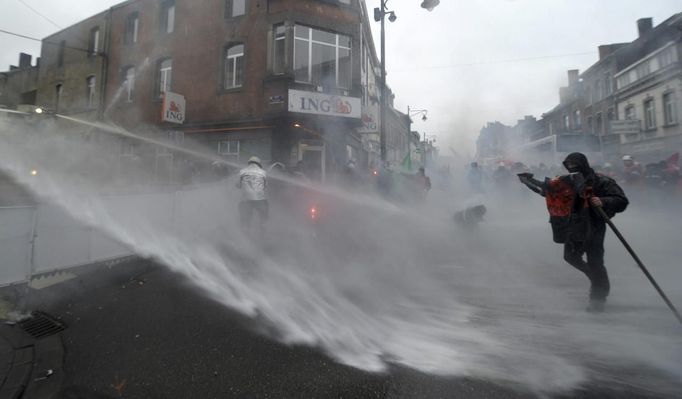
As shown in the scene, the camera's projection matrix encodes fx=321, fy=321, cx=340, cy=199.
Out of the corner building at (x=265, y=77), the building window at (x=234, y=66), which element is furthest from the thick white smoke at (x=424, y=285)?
the building window at (x=234, y=66)

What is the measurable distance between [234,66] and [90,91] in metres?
10.7

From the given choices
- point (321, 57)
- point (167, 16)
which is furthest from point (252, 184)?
point (167, 16)

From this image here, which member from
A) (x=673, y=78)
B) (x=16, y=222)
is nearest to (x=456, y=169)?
(x=673, y=78)

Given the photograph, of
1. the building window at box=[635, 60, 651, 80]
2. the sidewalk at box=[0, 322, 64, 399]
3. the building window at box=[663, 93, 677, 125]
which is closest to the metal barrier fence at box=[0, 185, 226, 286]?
the sidewalk at box=[0, 322, 64, 399]

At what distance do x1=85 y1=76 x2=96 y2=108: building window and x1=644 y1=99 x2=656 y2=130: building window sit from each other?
27806mm

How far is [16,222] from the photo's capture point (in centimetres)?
349

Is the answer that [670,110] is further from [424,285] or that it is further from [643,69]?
[424,285]

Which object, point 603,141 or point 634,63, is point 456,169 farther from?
point 634,63

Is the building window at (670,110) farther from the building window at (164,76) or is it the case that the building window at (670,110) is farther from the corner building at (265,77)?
the building window at (164,76)

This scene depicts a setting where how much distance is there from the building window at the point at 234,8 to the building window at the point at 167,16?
3.75 metres

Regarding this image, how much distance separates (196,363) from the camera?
229 cm

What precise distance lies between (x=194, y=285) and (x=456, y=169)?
23295 millimetres

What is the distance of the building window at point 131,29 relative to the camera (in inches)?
635

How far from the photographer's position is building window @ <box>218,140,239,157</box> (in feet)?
41.4
